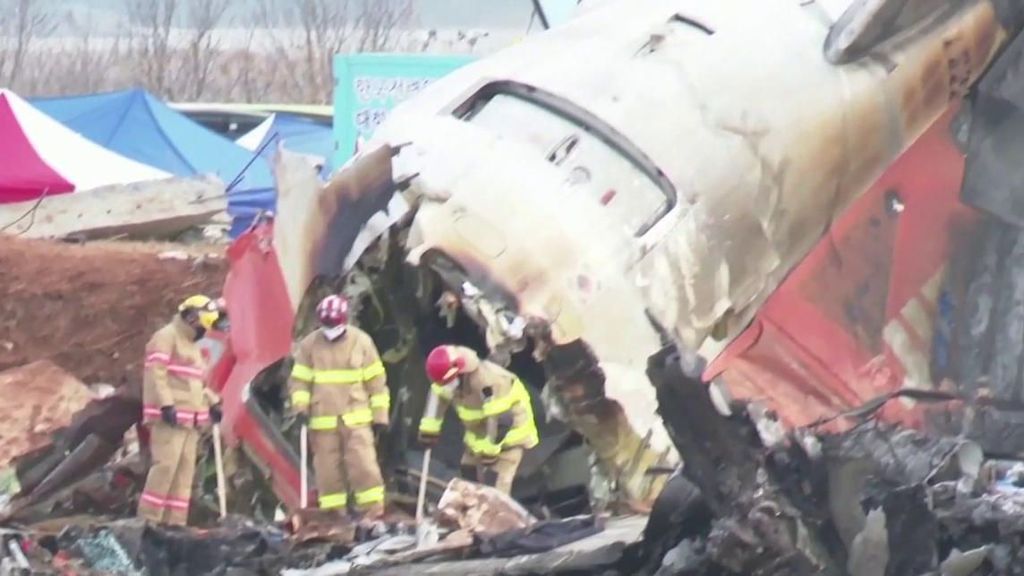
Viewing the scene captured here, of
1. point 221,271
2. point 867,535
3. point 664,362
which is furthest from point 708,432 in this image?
point 221,271

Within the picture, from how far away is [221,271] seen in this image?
15.0 m

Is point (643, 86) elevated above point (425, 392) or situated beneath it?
elevated above

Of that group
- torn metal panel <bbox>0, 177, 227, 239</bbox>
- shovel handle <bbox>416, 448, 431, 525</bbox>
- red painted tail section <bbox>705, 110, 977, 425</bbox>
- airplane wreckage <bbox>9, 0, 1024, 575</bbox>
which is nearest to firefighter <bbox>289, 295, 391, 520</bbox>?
shovel handle <bbox>416, 448, 431, 525</bbox>

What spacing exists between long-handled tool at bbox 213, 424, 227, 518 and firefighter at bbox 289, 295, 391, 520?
1.73ft

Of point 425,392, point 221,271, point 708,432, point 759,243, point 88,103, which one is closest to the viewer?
point 708,432

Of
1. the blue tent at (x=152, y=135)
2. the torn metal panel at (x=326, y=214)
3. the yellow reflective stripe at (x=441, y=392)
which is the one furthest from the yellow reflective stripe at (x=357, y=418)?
the blue tent at (x=152, y=135)

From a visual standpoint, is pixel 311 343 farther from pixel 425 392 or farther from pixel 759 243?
pixel 759 243

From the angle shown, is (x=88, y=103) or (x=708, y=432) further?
(x=88, y=103)

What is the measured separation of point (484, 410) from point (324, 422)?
0.79 m

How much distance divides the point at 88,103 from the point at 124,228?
486 cm

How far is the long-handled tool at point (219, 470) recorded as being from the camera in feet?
31.1

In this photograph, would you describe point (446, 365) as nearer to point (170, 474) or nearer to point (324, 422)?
point (324, 422)

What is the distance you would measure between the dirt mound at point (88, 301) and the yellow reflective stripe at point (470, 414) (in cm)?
567

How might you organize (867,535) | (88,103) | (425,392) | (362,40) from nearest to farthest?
1. (867,535)
2. (425,392)
3. (88,103)
4. (362,40)
